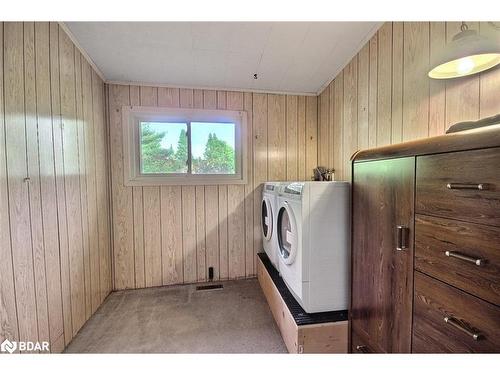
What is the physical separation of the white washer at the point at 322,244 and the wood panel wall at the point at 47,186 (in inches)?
61.3

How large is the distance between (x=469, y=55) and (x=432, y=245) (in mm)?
821

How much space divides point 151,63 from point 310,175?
2073 mm

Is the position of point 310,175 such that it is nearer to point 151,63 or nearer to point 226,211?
point 226,211

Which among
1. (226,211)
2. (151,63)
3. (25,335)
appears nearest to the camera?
(25,335)

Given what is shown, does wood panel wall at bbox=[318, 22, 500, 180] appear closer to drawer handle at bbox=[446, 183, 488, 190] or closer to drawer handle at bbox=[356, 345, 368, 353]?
drawer handle at bbox=[446, 183, 488, 190]

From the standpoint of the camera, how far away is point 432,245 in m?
0.82

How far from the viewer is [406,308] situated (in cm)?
93

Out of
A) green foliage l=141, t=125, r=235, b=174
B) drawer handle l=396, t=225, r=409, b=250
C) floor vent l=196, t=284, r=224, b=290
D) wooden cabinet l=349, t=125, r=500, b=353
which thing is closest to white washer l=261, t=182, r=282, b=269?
green foliage l=141, t=125, r=235, b=174

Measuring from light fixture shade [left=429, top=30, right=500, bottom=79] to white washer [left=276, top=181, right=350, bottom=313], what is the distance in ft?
2.51

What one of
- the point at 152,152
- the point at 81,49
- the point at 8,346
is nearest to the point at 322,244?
the point at 8,346

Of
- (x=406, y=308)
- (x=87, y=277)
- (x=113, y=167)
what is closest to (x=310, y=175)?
(x=406, y=308)

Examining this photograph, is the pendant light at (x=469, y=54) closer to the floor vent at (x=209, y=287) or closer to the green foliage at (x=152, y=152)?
the green foliage at (x=152, y=152)
